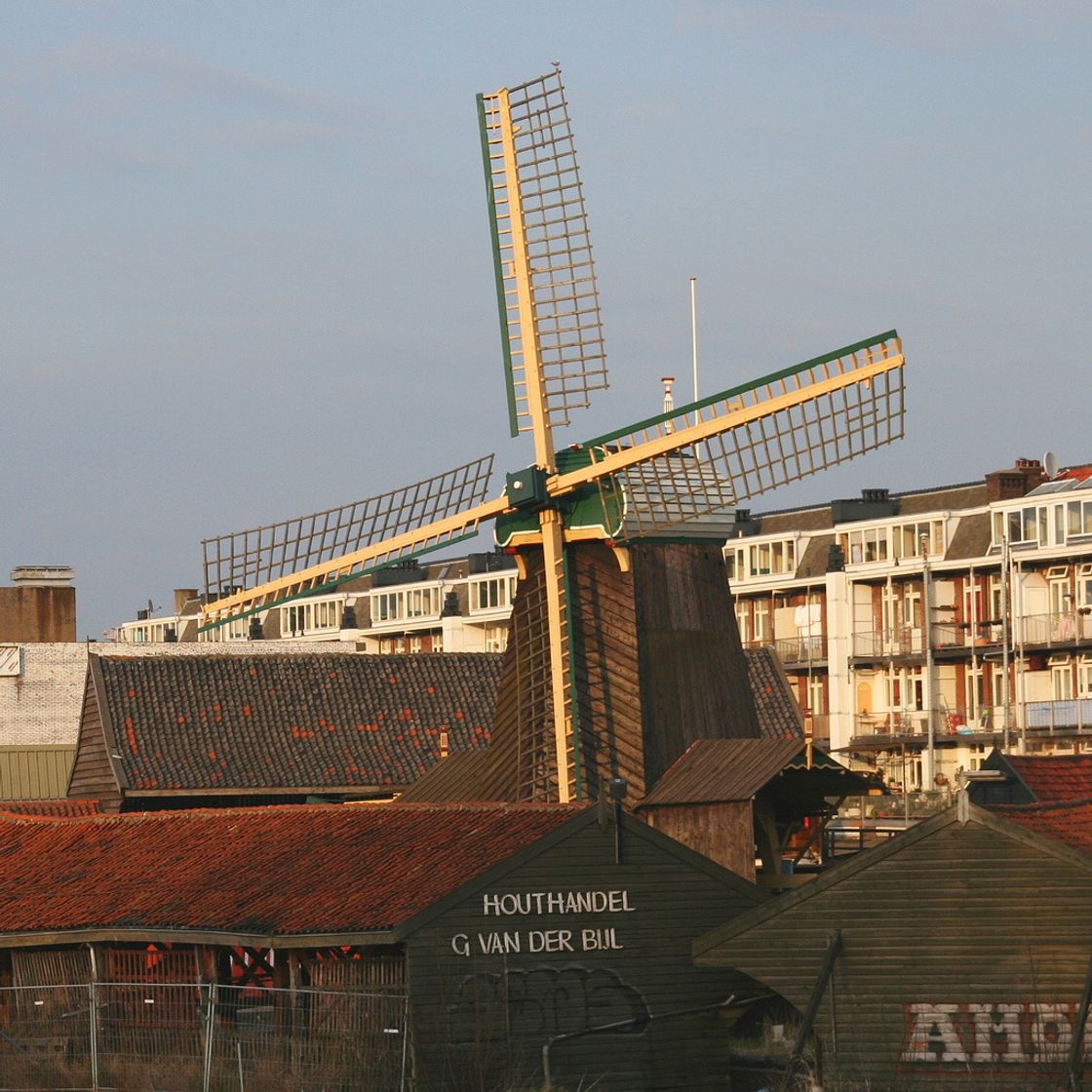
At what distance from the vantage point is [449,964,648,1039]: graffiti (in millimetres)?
30656

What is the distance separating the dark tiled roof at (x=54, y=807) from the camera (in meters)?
47.6

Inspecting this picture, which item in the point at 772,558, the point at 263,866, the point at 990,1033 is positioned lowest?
the point at 990,1033

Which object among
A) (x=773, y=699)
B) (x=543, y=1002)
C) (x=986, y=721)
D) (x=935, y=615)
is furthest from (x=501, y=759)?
(x=935, y=615)

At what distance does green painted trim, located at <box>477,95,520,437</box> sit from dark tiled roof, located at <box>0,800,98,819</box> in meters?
12.5

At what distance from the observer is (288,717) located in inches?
2197

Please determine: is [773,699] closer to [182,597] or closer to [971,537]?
[971,537]

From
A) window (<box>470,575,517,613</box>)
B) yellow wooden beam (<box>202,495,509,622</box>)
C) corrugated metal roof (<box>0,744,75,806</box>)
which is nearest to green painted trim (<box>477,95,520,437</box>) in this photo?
yellow wooden beam (<box>202,495,509,622</box>)

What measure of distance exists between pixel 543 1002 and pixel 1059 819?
22.4 ft

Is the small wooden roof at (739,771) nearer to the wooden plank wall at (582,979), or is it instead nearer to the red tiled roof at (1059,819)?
the wooden plank wall at (582,979)

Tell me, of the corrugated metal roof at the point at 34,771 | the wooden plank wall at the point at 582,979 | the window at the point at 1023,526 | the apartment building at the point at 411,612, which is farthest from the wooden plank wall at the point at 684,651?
the apartment building at the point at 411,612

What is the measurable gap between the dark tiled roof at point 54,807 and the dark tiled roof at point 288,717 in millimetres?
→ 1986

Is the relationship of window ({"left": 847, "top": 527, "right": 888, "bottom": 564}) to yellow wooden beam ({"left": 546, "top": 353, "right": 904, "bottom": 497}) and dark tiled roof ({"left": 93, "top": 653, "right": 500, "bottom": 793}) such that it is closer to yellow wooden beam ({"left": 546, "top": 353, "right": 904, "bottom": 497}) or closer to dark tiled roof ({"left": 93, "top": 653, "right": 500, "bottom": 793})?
dark tiled roof ({"left": 93, "top": 653, "right": 500, "bottom": 793})

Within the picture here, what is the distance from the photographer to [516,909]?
31.5 metres

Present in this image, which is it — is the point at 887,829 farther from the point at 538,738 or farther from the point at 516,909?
the point at 516,909
